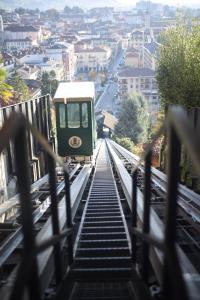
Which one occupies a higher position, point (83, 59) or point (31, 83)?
point (83, 59)

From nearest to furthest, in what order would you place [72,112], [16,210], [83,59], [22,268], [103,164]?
[22,268] < [16,210] < [72,112] < [103,164] < [83,59]

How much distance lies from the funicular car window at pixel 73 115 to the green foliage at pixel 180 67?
12.2ft

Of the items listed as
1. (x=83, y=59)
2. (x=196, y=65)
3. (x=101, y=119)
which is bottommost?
(x=101, y=119)

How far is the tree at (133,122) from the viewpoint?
134 feet

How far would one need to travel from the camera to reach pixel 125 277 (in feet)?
12.5

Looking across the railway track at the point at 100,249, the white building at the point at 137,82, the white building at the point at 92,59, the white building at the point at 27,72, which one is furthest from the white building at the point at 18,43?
the railway track at the point at 100,249

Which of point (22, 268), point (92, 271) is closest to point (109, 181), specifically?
point (92, 271)

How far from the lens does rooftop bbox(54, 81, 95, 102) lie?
11.9 m

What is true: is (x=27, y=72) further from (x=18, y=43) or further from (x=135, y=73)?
(x=18, y=43)

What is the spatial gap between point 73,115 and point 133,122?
2883cm

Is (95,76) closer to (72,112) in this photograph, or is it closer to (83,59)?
(83,59)

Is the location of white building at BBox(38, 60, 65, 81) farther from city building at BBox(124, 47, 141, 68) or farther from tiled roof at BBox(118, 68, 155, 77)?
city building at BBox(124, 47, 141, 68)

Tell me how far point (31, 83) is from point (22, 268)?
5956cm

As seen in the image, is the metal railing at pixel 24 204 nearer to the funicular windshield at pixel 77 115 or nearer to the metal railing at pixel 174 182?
the metal railing at pixel 174 182
